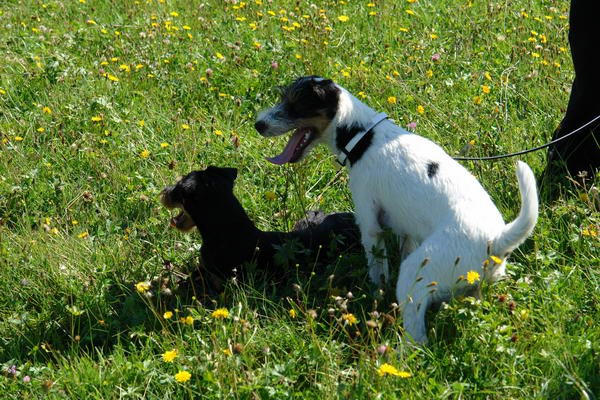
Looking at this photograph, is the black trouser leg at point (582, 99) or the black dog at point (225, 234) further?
the black trouser leg at point (582, 99)

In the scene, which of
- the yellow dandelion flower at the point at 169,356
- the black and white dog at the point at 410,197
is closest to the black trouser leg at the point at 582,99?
the black and white dog at the point at 410,197

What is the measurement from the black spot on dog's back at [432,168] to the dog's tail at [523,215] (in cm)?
51

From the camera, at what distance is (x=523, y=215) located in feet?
11.9

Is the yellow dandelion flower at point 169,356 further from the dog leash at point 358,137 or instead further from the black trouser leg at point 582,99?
the black trouser leg at point 582,99

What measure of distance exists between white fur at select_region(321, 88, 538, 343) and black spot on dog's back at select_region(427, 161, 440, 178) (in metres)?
0.02

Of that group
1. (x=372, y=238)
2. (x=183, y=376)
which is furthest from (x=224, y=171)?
(x=183, y=376)

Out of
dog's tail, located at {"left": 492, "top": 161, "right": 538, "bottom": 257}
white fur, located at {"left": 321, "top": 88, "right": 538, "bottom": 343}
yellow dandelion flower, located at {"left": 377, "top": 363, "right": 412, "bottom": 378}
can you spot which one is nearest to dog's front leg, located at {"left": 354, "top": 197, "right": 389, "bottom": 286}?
white fur, located at {"left": 321, "top": 88, "right": 538, "bottom": 343}

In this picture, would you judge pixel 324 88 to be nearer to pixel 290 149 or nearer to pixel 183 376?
pixel 290 149

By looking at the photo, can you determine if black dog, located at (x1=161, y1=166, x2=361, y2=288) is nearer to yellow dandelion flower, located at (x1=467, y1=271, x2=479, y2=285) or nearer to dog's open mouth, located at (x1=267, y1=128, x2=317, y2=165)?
dog's open mouth, located at (x1=267, y1=128, x2=317, y2=165)

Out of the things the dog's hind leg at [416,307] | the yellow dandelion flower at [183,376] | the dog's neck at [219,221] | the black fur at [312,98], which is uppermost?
the black fur at [312,98]

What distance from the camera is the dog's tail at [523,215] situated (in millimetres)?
3590

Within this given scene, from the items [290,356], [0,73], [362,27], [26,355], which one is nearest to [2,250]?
[26,355]

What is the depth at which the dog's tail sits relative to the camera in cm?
359

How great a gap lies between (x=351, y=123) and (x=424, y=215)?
732 millimetres
